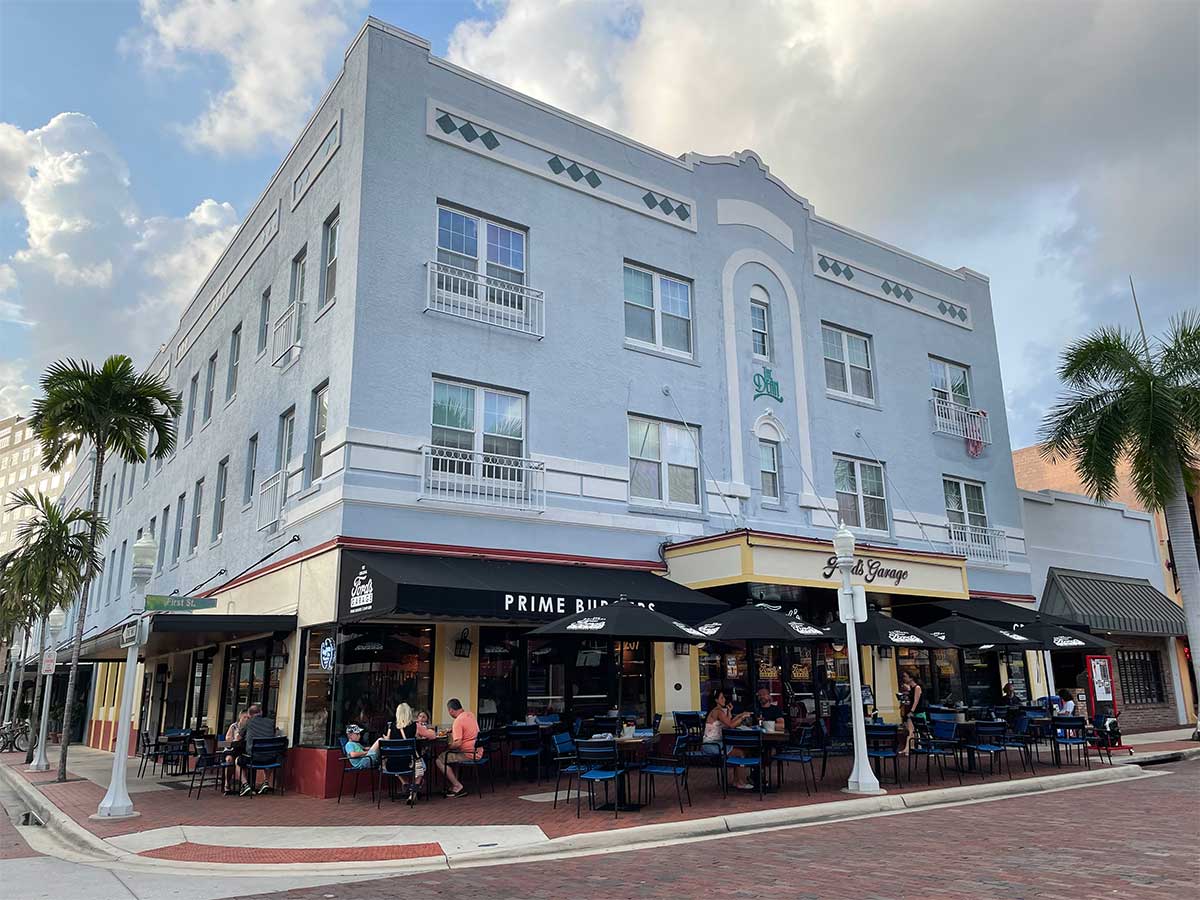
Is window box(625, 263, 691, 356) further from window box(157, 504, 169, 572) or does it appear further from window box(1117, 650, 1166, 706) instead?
window box(1117, 650, 1166, 706)

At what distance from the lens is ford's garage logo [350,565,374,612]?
514 inches

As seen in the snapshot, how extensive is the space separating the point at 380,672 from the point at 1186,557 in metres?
19.5

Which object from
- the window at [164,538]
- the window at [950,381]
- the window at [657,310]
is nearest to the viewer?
the window at [657,310]

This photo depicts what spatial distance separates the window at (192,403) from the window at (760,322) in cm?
1584

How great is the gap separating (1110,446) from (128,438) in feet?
77.4

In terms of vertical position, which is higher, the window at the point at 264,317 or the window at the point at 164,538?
the window at the point at 264,317

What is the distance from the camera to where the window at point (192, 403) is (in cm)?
2575

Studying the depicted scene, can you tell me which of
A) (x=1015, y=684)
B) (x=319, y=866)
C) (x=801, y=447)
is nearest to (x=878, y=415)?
(x=801, y=447)

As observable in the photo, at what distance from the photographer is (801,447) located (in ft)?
67.0

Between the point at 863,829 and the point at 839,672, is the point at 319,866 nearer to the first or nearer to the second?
the point at 863,829

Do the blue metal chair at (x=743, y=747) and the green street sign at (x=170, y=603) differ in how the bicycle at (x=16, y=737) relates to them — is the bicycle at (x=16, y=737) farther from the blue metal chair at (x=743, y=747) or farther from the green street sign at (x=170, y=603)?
the blue metal chair at (x=743, y=747)

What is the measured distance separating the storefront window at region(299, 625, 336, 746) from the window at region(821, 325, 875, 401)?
13.1 metres

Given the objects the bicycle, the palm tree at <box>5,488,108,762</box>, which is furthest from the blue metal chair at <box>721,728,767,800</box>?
the bicycle

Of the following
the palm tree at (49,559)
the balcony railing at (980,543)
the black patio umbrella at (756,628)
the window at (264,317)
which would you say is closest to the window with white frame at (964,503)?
the balcony railing at (980,543)
